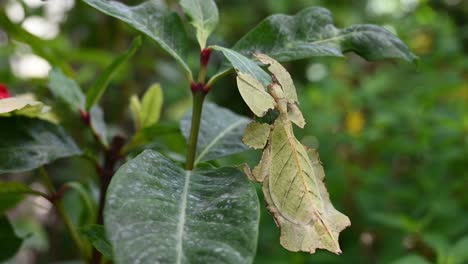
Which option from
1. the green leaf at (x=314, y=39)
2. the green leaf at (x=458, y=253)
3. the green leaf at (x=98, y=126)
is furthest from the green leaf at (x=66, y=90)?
the green leaf at (x=458, y=253)

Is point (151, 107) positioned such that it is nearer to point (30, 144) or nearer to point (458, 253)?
point (30, 144)

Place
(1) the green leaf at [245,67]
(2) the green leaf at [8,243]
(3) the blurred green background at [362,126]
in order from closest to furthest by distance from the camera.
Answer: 1. (1) the green leaf at [245,67]
2. (2) the green leaf at [8,243]
3. (3) the blurred green background at [362,126]

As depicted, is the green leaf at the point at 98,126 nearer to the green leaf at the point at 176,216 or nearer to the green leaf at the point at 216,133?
the green leaf at the point at 216,133

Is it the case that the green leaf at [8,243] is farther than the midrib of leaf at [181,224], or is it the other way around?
the green leaf at [8,243]

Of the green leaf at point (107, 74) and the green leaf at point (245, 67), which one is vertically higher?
the green leaf at point (245, 67)

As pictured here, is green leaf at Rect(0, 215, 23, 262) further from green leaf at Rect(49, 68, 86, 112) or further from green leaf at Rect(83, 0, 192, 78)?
green leaf at Rect(83, 0, 192, 78)

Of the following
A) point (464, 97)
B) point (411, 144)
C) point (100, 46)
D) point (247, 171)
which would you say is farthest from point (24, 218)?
point (464, 97)
